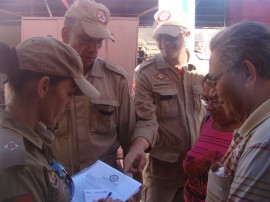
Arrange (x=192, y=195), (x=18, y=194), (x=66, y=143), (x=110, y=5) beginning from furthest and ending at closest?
(x=110, y=5)
(x=66, y=143)
(x=192, y=195)
(x=18, y=194)

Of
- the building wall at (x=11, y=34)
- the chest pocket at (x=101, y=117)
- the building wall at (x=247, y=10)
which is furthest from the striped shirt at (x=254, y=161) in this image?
the building wall at (x=11, y=34)

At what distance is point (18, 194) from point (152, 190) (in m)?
2.13

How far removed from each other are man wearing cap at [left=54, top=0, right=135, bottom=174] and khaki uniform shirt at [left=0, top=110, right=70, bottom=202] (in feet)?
2.38

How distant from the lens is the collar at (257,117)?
3.87 ft

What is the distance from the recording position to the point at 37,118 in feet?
4.81

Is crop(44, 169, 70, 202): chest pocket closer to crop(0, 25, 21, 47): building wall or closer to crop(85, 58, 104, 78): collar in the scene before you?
crop(85, 58, 104, 78): collar

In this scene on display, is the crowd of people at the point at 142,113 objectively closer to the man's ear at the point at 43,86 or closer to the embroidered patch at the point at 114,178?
the man's ear at the point at 43,86

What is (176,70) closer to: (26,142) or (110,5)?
(26,142)

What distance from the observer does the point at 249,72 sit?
3.98ft

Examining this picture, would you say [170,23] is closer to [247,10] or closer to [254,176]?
[247,10]

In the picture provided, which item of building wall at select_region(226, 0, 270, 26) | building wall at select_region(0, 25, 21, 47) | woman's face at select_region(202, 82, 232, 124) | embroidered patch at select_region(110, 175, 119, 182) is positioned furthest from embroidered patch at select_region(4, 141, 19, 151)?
building wall at select_region(0, 25, 21, 47)

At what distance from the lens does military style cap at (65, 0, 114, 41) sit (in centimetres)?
223

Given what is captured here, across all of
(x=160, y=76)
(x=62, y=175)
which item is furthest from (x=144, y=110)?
(x=62, y=175)

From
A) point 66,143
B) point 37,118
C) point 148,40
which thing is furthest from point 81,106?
point 148,40
